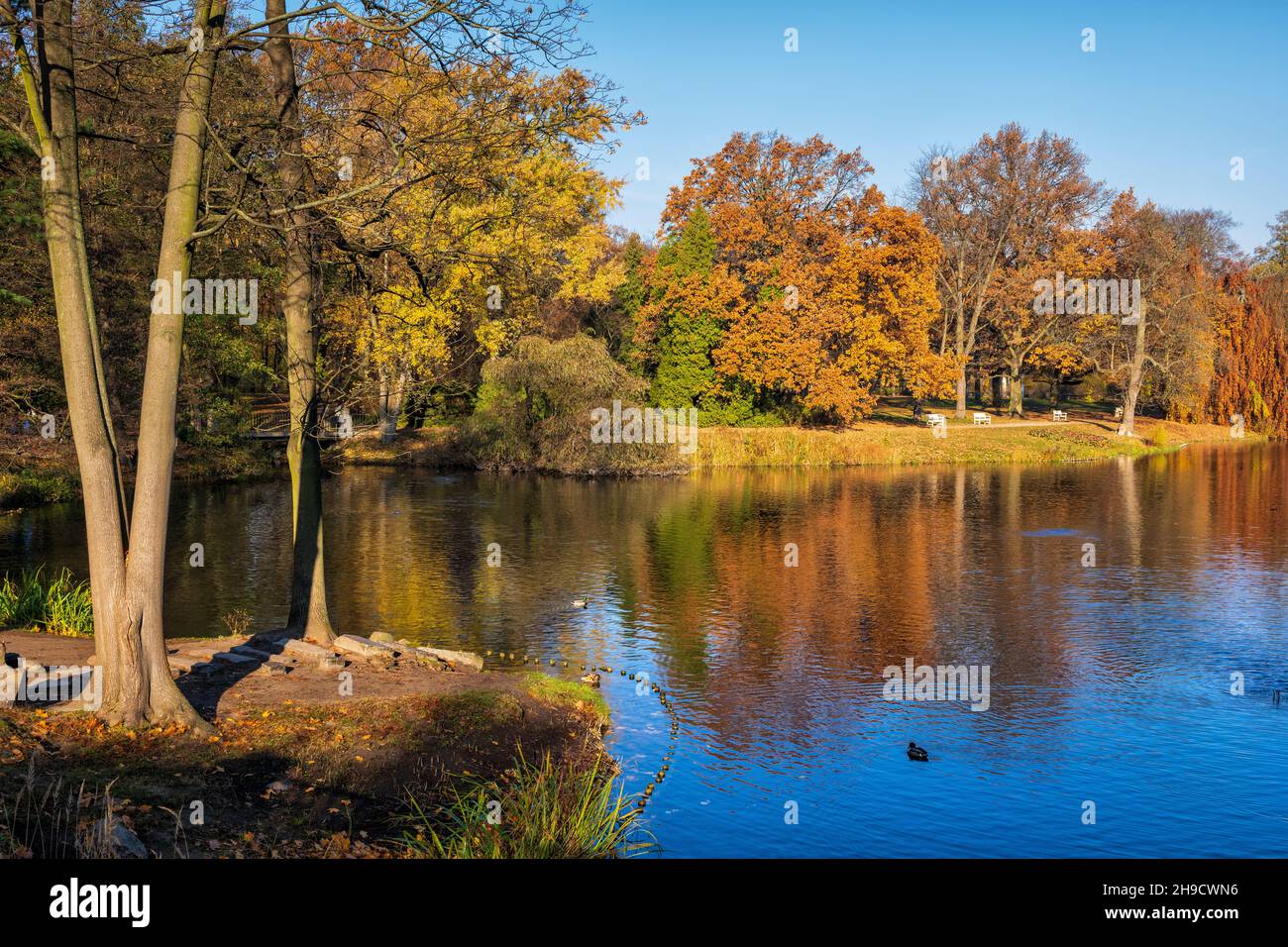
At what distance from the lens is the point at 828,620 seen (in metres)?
22.4

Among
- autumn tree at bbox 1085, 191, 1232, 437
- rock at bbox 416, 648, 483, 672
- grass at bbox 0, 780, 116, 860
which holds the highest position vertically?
autumn tree at bbox 1085, 191, 1232, 437

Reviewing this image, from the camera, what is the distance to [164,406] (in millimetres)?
11344

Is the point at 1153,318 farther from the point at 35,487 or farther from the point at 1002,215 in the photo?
the point at 35,487

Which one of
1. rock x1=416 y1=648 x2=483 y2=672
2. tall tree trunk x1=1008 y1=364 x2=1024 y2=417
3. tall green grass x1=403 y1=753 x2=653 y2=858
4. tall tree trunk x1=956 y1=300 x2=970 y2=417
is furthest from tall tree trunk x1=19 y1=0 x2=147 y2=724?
tall tree trunk x1=1008 y1=364 x2=1024 y2=417

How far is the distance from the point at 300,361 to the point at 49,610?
24.1ft

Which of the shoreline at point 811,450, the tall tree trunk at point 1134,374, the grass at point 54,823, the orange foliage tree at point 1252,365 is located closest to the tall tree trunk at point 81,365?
the grass at point 54,823

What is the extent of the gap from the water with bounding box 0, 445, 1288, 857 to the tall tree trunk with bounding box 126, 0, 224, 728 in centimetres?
564

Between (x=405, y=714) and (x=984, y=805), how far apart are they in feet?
23.0

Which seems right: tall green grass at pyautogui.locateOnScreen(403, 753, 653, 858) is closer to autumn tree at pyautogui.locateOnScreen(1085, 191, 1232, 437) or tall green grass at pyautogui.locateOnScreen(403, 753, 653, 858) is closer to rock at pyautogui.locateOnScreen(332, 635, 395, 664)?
rock at pyautogui.locateOnScreen(332, 635, 395, 664)

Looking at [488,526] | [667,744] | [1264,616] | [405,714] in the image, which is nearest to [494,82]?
[405,714]

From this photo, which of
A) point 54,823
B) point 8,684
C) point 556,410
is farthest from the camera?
point 556,410

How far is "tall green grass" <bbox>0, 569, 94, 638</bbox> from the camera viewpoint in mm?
17438

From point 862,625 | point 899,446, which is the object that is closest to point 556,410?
point 899,446
